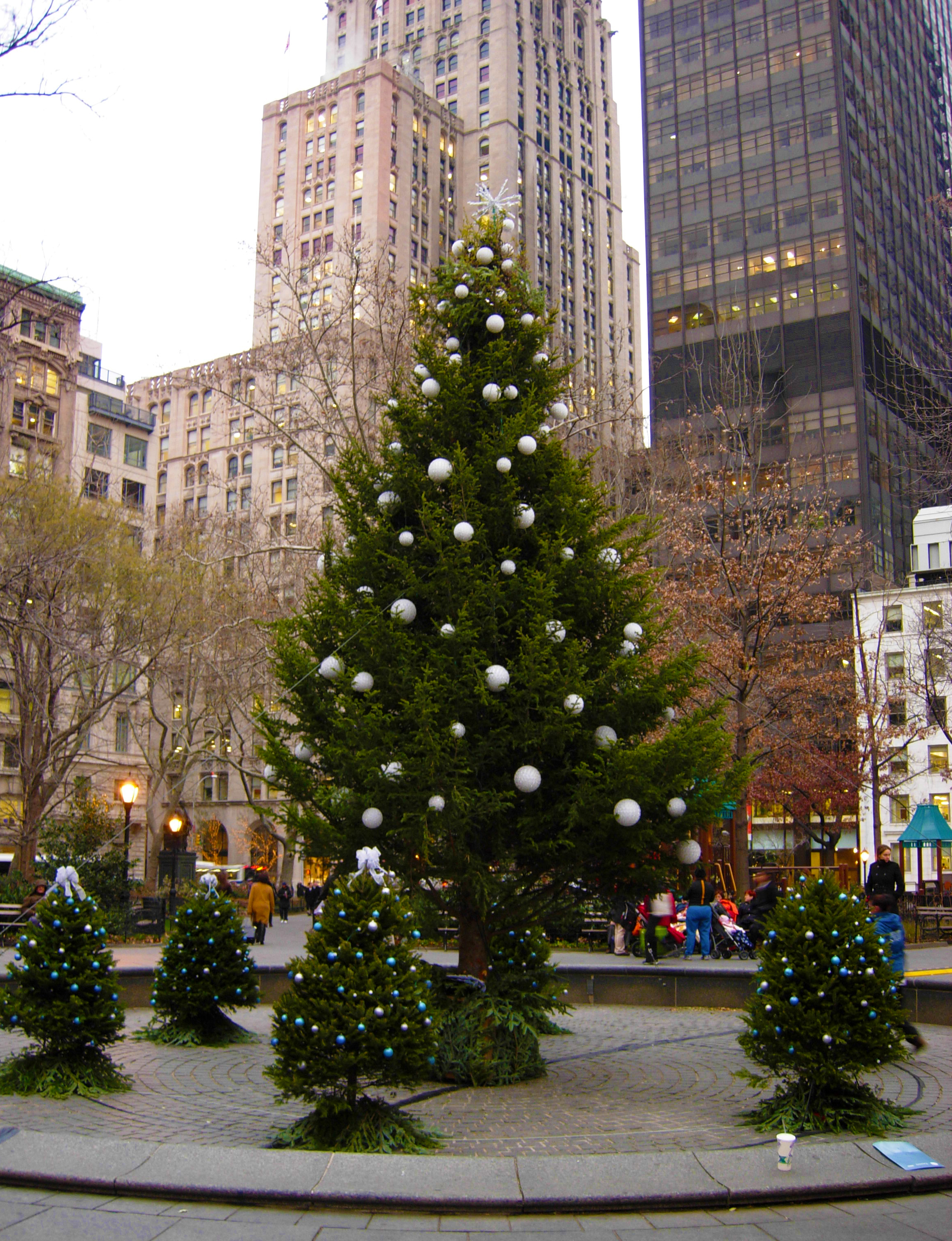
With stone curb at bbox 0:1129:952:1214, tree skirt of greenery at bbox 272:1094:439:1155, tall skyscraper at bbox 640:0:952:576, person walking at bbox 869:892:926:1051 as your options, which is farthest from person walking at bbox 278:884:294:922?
tall skyscraper at bbox 640:0:952:576

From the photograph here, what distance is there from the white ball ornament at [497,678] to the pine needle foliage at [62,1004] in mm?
4112

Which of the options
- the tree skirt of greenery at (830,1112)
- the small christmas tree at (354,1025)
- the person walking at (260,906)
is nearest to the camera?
the small christmas tree at (354,1025)

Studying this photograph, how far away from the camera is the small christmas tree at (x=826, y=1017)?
26.1 ft

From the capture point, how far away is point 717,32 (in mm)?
91250

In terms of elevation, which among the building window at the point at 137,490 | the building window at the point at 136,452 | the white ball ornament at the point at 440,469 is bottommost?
the white ball ornament at the point at 440,469

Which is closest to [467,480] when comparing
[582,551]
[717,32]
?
[582,551]

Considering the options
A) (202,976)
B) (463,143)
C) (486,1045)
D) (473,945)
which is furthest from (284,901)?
(463,143)

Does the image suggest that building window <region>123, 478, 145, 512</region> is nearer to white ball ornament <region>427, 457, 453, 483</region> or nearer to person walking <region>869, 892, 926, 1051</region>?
white ball ornament <region>427, 457, 453, 483</region>

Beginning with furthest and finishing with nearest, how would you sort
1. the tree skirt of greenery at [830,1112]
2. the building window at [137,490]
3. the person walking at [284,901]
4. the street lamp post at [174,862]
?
the building window at [137,490], the person walking at [284,901], the street lamp post at [174,862], the tree skirt of greenery at [830,1112]

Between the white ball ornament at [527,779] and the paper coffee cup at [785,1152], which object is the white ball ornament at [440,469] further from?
the paper coffee cup at [785,1152]

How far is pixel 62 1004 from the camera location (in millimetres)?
9047

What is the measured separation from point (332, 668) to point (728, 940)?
1479 cm

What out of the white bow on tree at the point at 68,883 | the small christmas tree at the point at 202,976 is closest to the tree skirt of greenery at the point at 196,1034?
the small christmas tree at the point at 202,976

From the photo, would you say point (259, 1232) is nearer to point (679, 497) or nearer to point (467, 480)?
point (467, 480)
